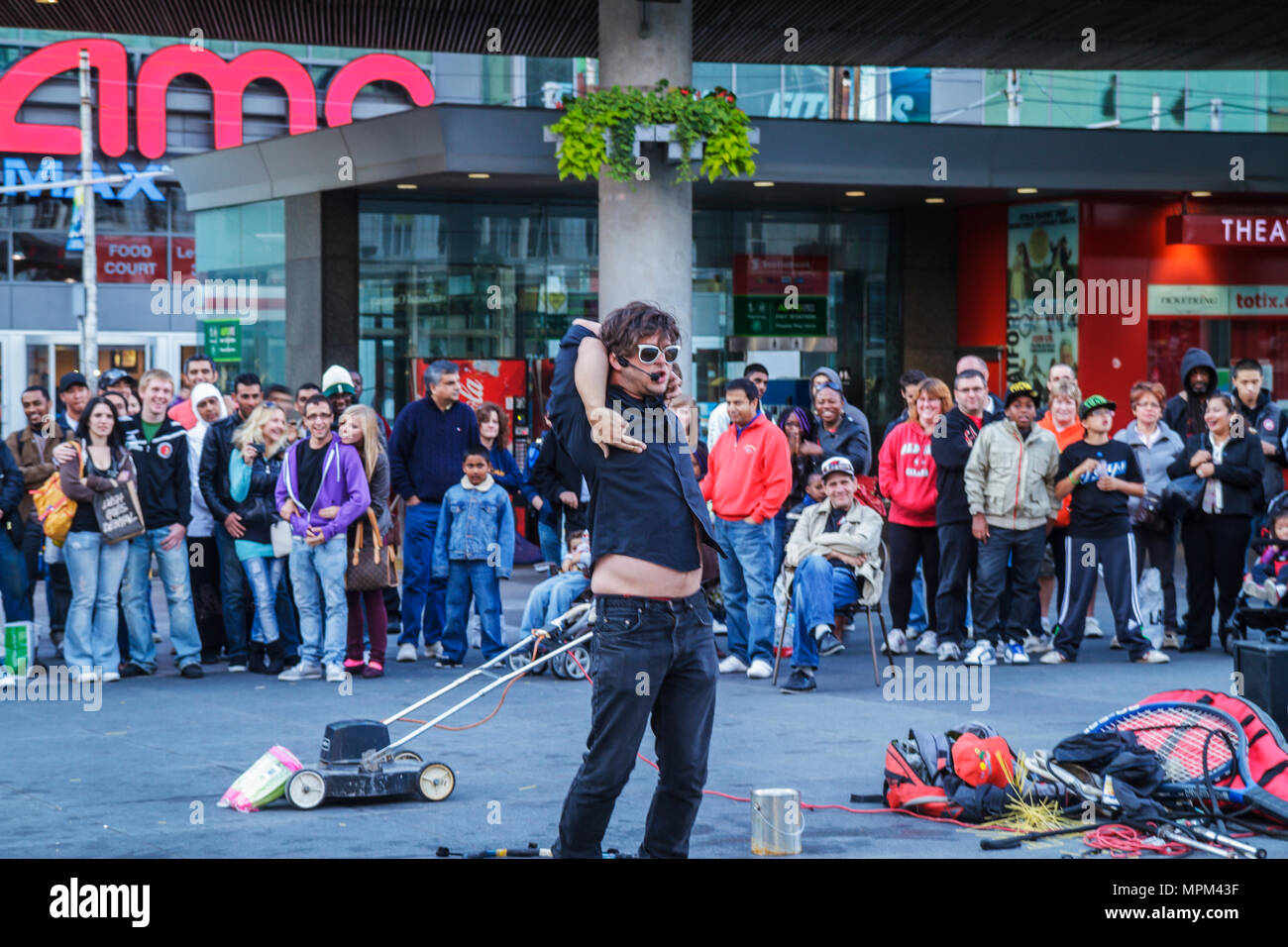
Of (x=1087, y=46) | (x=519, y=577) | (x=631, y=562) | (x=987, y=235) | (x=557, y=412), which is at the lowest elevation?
(x=519, y=577)

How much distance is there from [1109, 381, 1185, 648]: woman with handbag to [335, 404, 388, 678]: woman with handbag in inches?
214

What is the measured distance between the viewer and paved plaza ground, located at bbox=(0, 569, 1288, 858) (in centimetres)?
650

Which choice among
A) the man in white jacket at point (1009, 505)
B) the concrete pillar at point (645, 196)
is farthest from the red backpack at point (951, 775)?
the concrete pillar at point (645, 196)

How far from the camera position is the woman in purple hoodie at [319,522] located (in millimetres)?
10789

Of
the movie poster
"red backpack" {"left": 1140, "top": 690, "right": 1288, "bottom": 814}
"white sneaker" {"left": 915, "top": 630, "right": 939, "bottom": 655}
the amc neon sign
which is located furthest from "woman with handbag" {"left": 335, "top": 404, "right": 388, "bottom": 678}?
the amc neon sign

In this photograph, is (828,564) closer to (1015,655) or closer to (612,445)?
(1015,655)

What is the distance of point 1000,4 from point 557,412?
38.5ft

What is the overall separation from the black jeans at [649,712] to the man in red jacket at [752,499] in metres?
5.42

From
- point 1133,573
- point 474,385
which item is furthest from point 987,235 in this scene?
point 1133,573

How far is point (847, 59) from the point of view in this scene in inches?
711

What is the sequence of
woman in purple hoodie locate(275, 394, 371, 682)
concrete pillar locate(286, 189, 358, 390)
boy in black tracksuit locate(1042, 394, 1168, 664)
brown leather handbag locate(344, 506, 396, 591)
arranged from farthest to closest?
1. concrete pillar locate(286, 189, 358, 390)
2. boy in black tracksuit locate(1042, 394, 1168, 664)
3. brown leather handbag locate(344, 506, 396, 591)
4. woman in purple hoodie locate(275, 394, 371, 682)

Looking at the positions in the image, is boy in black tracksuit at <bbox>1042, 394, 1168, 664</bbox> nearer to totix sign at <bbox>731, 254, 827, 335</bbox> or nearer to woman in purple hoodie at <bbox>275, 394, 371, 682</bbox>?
woman in purple hoodie at <bbox>275, 394, 371, 682</bbox>

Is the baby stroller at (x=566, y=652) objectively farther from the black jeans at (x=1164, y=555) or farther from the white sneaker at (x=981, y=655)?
the black jeans at (x=1164, y=555)
